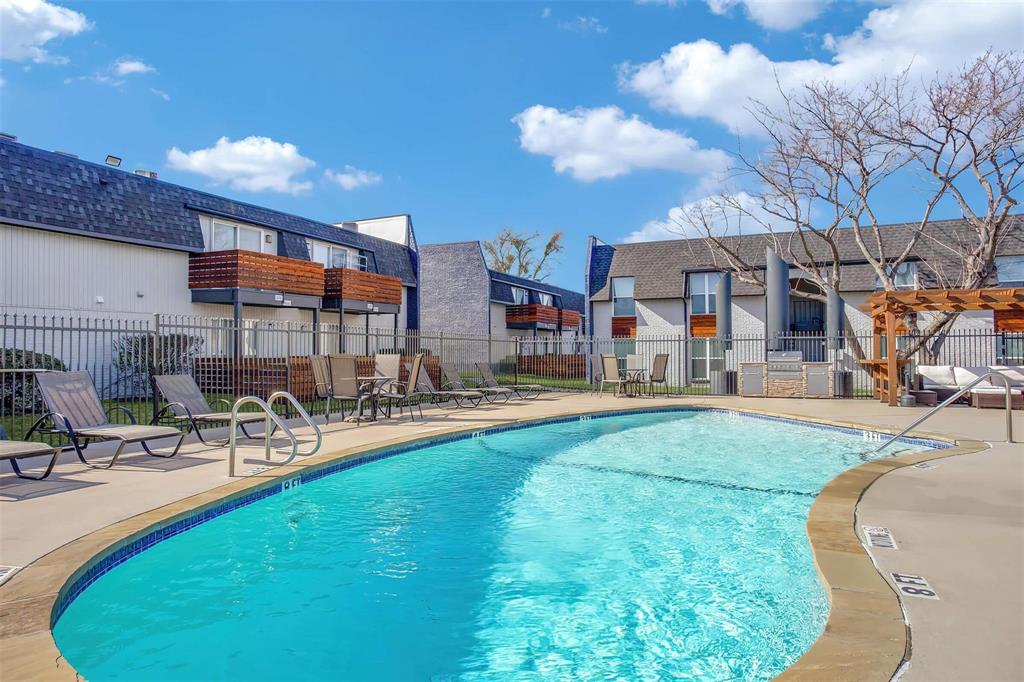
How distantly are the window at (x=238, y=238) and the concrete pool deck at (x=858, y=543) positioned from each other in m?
11.8

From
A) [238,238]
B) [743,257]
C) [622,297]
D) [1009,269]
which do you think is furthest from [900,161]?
[238,238]

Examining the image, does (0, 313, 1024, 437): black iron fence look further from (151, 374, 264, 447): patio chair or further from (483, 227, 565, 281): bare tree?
(483, 227, 565, 281): bare tree

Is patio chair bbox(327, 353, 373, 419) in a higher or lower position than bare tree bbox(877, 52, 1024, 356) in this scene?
lower

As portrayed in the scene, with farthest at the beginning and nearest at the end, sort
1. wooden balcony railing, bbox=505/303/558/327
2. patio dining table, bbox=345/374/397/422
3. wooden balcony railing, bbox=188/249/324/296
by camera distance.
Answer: wooden balcony railing, bbox=505/303/558/327 < wooden balcony railing, bbox=188/249/324/296 < patio dining table, bbox=345/374/397/422

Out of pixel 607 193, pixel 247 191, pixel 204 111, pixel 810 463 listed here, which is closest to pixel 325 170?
pixel 247 191

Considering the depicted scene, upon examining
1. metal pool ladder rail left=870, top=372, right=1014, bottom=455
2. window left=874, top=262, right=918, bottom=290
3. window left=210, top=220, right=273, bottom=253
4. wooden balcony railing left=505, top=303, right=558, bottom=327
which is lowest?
metal pool ladder rail left=870, top=372, right=1014, bottom=455

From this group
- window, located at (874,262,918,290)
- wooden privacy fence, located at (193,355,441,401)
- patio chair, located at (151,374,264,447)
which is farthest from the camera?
window, located at (874,262,918,290)

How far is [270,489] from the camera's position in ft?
18.9

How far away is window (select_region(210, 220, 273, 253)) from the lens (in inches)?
717

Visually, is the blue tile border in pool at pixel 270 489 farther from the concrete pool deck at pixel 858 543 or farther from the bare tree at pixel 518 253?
the bare tree at pixel 518 253

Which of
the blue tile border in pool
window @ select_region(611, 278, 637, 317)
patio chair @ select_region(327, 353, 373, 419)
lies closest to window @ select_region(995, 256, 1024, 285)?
window @ select_region(611, 278, 637, 317)

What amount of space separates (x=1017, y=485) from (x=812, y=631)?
3569 mm

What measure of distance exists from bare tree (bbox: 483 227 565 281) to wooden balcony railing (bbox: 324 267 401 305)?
2069 cm

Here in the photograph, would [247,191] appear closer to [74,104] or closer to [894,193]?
[74,104]
